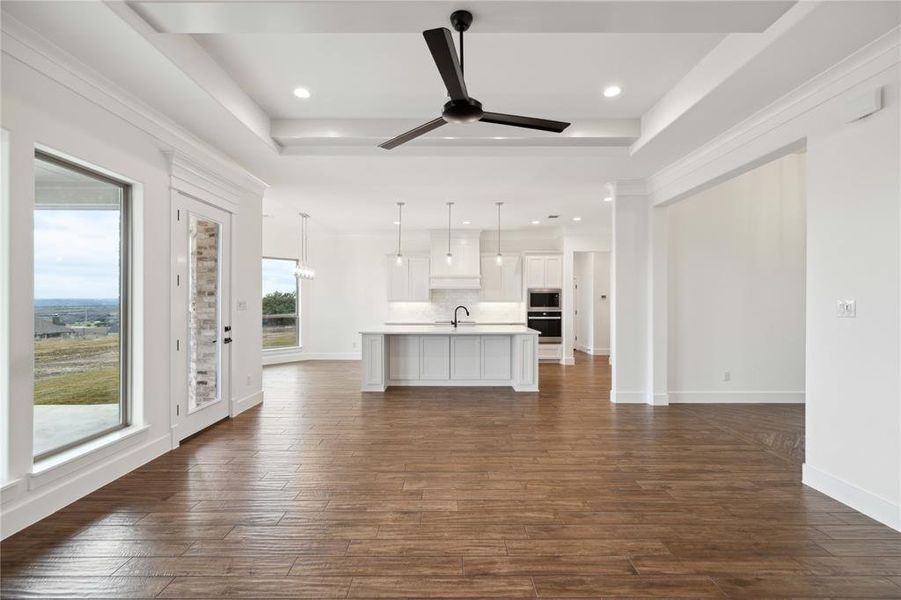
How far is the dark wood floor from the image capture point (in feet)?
6.39

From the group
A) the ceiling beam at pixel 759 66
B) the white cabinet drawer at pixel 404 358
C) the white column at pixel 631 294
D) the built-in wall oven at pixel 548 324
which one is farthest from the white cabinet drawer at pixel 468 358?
the ceiling beam at pixel 759 66

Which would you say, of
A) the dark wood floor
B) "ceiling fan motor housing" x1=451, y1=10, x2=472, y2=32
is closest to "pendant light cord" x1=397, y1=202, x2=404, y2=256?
the dark wood floor

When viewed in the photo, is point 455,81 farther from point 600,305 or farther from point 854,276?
point 600,305

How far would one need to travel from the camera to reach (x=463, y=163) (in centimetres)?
458

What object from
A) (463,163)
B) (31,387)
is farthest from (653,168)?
(31,387)

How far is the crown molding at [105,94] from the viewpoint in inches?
90.4

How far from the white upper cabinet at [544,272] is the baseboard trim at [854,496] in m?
6.32

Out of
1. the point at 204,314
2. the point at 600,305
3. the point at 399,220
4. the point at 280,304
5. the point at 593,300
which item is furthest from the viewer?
the point at 600,305

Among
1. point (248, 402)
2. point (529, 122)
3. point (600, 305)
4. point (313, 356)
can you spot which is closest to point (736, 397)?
point (529, 122)

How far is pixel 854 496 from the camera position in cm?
262

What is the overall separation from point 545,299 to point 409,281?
9.77 feet

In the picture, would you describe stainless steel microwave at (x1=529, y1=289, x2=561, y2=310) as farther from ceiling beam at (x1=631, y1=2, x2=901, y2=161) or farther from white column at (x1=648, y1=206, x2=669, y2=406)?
ceiling beam at (x1=631, y1=2, x2=901, y2=161)

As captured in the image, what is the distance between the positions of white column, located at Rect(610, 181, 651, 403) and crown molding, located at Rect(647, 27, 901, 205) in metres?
0.37

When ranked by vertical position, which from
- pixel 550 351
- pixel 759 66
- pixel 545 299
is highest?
pixel 759 66
